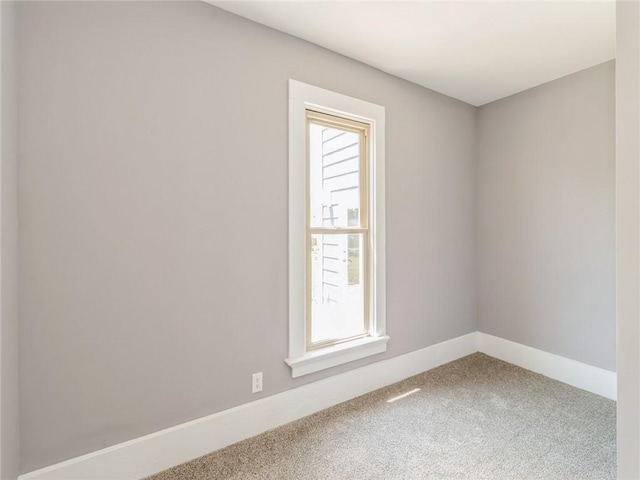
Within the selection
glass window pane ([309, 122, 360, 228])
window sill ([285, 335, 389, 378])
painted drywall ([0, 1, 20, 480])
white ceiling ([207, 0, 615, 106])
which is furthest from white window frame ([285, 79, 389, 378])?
painted drywall ([0, 1, 20, 480])

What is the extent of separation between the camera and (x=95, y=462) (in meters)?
1.53

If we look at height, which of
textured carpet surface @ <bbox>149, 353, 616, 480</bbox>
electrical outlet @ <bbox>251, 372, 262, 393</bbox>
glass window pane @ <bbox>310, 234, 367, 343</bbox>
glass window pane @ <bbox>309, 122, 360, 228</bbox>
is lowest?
textured carpet surface @ <bbox>149, 353, 616, 480</bbox>

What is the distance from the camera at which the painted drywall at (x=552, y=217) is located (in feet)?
8.00

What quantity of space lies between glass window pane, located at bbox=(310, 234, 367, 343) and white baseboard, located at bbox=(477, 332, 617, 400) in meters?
1.56

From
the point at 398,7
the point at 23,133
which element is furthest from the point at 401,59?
the point at 23,133

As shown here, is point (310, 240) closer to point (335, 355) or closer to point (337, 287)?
point (337, 287)

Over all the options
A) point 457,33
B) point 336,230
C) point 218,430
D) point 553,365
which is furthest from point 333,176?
point 553,365

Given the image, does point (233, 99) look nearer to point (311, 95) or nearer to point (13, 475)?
point (311, 95)

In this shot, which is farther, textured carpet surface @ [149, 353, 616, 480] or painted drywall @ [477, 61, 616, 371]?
painted drywall @ [477, 61, 616, 371]

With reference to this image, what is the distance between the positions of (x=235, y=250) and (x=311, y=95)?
1164 mm

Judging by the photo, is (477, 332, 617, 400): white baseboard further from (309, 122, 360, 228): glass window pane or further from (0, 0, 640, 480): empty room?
(309, 122, 360, 228): glass window pane

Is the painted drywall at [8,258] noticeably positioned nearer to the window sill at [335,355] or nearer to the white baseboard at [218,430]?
the white baseboard at [218,430]

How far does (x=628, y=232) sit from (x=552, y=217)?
1845 mm

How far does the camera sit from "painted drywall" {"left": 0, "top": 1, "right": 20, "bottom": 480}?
1.22 meters
